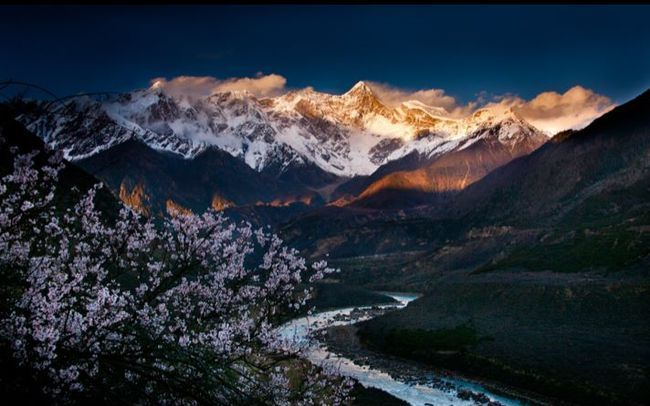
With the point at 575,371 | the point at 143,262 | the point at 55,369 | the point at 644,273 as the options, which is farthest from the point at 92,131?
the point at 644,273

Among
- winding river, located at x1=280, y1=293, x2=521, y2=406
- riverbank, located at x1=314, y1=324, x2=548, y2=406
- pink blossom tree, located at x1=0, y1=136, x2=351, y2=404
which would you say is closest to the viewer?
pink blossom tree, located at x1=0, y1=136, x2=351, y2=404

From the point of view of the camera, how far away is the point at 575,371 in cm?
7656

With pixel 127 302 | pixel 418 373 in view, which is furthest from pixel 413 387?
pixel 127 302

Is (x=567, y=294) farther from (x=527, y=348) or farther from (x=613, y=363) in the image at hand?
(x=613, y=363)

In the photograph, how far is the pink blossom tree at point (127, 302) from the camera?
759 cm

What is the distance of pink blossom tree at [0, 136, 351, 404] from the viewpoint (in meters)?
7.59

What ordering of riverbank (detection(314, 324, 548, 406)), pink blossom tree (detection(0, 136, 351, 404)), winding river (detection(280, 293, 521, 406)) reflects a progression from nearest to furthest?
pink blossom tree (detection(0, 136, 351, 404))
winding river (detection(280, 293, 521, 406))
riverbank (detection(314, 324, 548, 406))

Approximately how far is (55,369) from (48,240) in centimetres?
583

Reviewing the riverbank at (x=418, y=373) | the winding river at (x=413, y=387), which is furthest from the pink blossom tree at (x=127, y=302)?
the riverbank at (x=418, y=373)

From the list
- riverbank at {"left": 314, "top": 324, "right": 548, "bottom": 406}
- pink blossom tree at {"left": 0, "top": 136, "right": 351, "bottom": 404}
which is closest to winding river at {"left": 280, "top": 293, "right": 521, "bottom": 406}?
riverbank at {"left": 314, "top": 324, "right": 548, "bottom": 406}

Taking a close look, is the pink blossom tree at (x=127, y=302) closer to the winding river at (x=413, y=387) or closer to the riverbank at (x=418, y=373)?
the winding river at (x=413, y=387)

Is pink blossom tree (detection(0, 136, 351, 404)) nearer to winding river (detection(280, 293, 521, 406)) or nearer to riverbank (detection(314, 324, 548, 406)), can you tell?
winding river (detection(280, 293, 521, 406))

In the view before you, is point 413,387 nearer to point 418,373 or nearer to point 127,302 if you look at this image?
point 418,373

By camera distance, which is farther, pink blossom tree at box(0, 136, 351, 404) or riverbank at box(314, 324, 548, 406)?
riverbank at box(314, 324, 548, 406)
